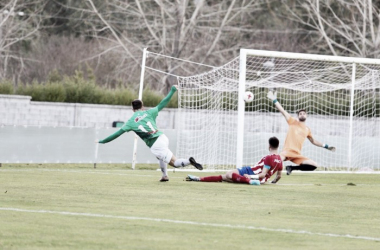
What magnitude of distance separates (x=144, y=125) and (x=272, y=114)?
19.4 m

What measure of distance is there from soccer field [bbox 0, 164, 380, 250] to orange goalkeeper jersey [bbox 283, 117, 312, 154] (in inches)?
153

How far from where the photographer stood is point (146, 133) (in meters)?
18.2

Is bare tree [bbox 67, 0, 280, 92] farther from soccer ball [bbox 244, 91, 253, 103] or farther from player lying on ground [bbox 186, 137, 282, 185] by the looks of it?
player lying on ground [bbox 186, 137, 282, 185]

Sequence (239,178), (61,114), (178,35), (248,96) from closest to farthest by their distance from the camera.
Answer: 1. (239,178)
2. (248,96)
3. (61,114)
4. (178,35)

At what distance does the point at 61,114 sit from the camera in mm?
38438

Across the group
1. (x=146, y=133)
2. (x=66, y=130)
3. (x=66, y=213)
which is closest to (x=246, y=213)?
(x=66, y=213)

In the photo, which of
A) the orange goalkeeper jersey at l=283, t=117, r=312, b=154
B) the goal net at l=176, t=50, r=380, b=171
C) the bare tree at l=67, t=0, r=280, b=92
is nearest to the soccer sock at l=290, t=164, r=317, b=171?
the orange goalkeeper jersey at l=283, t=117, r=312, b=154

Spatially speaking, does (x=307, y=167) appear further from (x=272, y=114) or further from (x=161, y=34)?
(x=161, y=34)

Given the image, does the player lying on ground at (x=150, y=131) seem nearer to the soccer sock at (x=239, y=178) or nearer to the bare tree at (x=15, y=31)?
the soccer sock at (x=239, y=178)

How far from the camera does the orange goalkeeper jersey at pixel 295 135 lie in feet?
72.9

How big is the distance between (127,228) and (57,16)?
53.2 m

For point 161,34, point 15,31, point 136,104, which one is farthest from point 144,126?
point 15,31

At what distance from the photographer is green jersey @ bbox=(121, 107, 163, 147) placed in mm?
17922

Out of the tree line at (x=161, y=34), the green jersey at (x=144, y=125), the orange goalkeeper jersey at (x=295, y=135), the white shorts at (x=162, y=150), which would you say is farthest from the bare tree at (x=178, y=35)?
the white shorts at (x=162, y=150)
